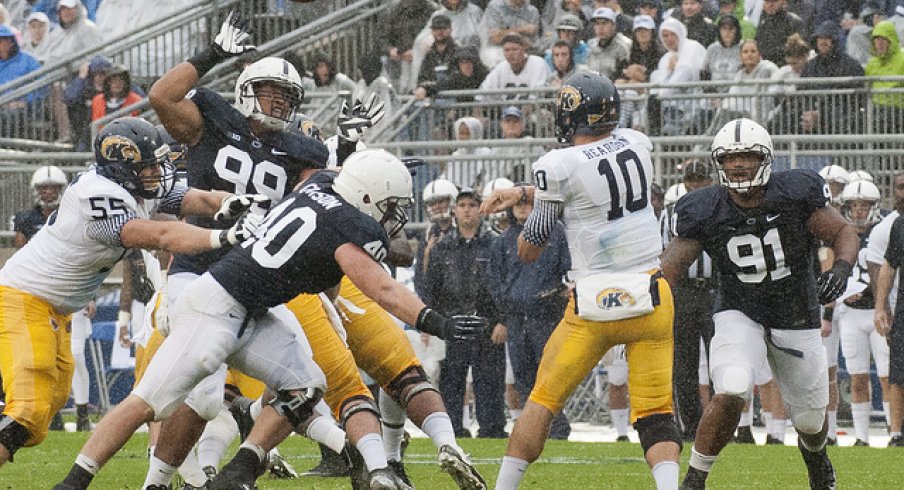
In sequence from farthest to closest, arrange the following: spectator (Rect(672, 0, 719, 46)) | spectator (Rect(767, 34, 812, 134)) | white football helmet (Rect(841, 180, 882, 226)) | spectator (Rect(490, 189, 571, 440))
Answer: spectator (Rect(672, 0, 719, 46)) < spectator (Rect(767, 34, 812, 134)) < spectator (Rect(490, 189, 571, 440)) < white football helmet (Rect(841, 180, 882, 226))

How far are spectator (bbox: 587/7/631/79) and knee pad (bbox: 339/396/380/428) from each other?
868cm

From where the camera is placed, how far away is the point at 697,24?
1527 cm

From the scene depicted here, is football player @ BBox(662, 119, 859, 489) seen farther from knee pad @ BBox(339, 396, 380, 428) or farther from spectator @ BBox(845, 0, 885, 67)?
spectator @ BBox(845, 0, 885, 67)

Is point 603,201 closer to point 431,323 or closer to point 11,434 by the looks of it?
point 431,323

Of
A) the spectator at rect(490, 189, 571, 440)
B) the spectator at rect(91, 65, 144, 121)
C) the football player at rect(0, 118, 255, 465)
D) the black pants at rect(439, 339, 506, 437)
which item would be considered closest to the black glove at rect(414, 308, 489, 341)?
the football player at rect(0, 118, 255, 465)

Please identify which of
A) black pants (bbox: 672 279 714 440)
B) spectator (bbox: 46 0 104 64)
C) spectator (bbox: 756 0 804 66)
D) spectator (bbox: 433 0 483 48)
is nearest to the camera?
black pants (bbox: 672 279 714 440)

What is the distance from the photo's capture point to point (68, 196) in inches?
278

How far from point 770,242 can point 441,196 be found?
5779 mm

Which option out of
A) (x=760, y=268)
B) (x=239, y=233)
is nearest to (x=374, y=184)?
(x=239, y=233)

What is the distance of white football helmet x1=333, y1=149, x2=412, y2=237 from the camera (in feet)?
20.6

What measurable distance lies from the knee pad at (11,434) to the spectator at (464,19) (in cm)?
988

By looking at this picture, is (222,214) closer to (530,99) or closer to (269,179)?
(269,179)

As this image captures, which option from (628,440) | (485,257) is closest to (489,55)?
→ (485,257)

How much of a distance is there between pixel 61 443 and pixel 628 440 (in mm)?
4068
